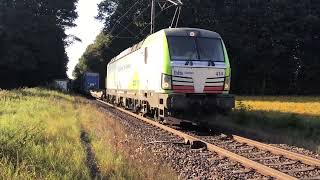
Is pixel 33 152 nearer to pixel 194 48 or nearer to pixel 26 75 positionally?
pixel 194 48

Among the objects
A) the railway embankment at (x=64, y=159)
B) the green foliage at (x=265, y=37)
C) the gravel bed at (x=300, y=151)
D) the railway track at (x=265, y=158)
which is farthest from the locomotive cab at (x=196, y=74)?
the green foliage at (x=265, y=37)

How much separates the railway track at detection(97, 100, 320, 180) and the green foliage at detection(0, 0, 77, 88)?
175 ft

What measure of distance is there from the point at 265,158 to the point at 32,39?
58765 millimetres

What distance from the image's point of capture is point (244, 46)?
193 feet

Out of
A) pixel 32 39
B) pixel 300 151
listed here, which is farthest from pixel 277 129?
pixel 32 39

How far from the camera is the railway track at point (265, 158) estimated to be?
9.52 meters

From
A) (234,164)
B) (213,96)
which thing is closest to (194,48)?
(213,96)

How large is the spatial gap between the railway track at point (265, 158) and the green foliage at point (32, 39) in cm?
5343

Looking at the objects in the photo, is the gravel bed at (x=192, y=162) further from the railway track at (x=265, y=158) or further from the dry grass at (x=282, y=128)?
the dry grass at (x=282, y=128)

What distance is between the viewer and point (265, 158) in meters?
11.4

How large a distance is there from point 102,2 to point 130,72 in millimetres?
53412

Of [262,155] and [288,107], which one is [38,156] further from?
[288,107]

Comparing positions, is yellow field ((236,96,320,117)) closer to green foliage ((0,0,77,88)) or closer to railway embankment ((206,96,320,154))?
railway embankment ((206,96,320,154))

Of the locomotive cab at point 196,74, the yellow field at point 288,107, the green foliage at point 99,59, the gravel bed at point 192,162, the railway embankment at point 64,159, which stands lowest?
the gravel bed at point 192,162
